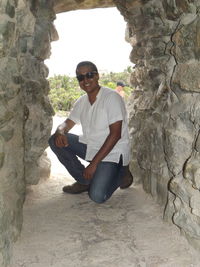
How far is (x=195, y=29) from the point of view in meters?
1.88

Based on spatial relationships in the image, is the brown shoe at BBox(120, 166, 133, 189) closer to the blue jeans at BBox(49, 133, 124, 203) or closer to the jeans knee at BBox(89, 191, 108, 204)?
the blue jeans at BBox(49, 133, 124, 203)

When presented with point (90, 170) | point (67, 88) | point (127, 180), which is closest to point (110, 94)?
point (90, 170)

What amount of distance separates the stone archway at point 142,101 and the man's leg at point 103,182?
0.32 meters

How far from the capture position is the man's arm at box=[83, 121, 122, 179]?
2561 millimetres

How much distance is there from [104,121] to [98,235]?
Result: 0.98 metres

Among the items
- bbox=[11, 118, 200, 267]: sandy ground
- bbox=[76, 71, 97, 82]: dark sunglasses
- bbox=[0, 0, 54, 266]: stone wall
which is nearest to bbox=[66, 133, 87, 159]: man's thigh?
bbox=[0, 0, 54, 266]: stone wall

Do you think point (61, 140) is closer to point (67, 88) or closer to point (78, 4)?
point (78, 4)

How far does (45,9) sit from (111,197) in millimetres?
1766

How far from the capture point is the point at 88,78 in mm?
2691

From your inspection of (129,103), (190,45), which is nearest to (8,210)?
(190,45)

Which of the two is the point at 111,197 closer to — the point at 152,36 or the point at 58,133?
the point at 58,133

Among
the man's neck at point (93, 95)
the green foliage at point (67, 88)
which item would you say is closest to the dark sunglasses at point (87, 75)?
the man's neck at point (93, 95)

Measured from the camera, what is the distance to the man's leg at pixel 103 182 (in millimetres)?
2629

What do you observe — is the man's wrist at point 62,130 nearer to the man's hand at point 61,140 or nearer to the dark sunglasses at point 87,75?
the man's hand at point 61,140
